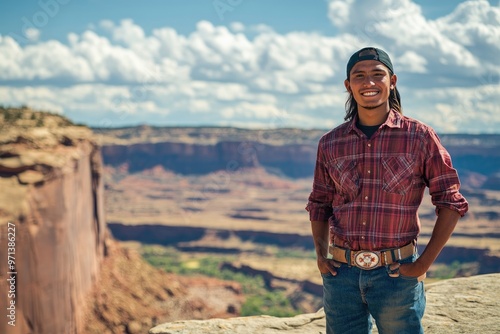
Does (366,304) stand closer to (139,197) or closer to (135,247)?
(135,247)

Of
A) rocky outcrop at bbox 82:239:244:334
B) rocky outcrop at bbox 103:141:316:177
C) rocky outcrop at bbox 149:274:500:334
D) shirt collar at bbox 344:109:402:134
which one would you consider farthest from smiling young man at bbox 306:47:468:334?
rocky outcrop at bbox 103:141:316:177

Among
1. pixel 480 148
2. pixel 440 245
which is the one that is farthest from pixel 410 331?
pixel 480 148

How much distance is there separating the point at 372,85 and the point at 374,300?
1278mm

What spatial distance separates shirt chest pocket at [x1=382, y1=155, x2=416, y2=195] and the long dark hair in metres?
0.48

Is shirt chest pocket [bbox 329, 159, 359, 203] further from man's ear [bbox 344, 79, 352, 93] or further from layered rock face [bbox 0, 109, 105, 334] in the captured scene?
layered rock face [bbox 0, 109, 105, 334]

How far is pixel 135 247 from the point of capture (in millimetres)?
65688

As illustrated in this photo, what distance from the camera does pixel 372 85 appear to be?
3.76 metres

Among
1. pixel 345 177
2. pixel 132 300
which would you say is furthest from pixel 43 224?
pixel 345 177

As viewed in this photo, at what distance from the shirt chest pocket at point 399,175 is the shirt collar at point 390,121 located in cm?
21

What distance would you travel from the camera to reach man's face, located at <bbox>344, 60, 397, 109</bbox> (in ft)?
12.4

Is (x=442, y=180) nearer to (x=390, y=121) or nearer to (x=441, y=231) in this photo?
(x=441, y=231)

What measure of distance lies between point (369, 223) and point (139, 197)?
95.6m

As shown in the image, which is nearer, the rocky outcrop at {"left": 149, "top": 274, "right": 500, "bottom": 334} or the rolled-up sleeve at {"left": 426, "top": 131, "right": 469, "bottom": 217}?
the rolled-up sleeve at {"left": 426, "top": 131, "right": 469, "bottom": 217}

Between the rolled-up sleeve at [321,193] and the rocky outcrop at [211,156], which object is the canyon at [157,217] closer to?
the rocky outcrop at [211,156]
